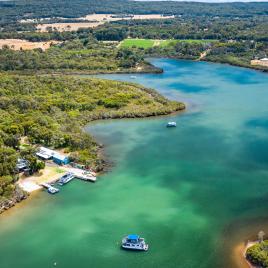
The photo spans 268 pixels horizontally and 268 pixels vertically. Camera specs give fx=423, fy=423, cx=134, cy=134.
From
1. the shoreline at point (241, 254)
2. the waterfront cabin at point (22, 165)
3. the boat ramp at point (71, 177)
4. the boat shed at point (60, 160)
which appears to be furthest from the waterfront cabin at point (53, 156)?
the shoreline at point (241, 254)

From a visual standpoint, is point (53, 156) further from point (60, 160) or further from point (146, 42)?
point (146, 42)

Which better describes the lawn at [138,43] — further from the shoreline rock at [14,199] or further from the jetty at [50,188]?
the shoreline rock at [14,199]

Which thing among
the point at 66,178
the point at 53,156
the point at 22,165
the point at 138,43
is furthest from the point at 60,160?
the point at 138,43

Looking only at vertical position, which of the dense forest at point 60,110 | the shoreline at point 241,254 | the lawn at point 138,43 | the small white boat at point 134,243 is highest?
the lawn at point 138,43

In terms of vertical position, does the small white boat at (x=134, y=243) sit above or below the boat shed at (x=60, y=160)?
below

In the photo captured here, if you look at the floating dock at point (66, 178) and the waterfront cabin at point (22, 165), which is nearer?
the floating dock at point (66, 178)

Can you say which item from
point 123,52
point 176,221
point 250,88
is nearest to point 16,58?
point 123,52

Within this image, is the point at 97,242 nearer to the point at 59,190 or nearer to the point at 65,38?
the point at 59,190
